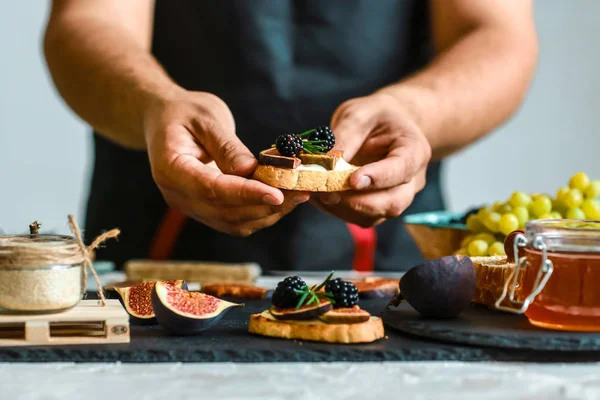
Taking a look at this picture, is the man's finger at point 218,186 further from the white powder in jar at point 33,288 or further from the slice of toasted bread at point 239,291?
the white powder in jar at point 33,288

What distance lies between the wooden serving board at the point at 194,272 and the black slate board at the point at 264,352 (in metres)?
1.01

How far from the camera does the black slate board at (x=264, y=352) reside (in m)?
1.61

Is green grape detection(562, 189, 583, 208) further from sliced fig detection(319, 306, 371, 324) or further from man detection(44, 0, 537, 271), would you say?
sliced fig detection(319, 306, 371, 324)

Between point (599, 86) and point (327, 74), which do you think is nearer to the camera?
point (327, 74)

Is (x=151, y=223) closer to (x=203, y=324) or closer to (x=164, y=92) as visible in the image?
(x=164, y=92)

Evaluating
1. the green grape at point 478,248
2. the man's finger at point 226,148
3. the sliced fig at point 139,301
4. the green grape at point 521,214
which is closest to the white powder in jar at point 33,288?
the sliced fig at point 139,301

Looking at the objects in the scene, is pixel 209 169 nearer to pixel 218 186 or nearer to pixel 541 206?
pixel 218 186

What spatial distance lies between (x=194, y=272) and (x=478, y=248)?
2.99 ft

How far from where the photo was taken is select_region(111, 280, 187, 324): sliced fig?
189 cm

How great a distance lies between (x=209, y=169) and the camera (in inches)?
86.3

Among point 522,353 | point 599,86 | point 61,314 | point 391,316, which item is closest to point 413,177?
point 391,316

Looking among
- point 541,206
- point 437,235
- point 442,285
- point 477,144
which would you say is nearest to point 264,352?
point 442,285

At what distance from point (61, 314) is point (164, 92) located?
1.09 meters

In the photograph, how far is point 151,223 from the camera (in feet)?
11.4
